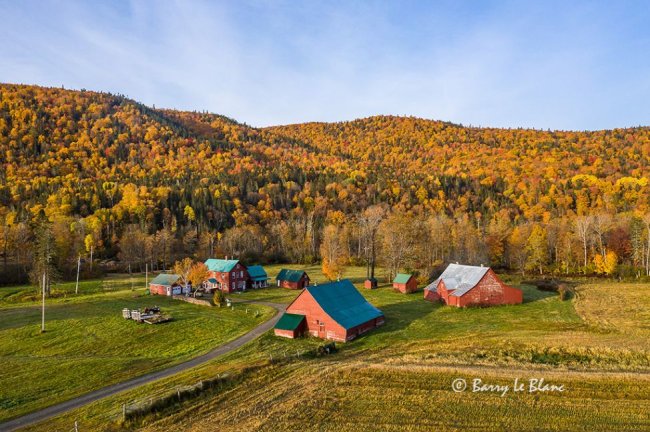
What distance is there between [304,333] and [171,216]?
97.7 m

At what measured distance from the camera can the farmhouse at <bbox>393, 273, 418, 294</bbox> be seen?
2562 inches

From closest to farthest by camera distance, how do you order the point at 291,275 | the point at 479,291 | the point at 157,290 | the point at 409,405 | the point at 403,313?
the point at 409,405, the point at 403,313, the point at 479,291, the point at 157,290, the point at 291,275

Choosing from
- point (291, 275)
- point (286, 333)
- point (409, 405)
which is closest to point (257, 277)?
point (291, 275)

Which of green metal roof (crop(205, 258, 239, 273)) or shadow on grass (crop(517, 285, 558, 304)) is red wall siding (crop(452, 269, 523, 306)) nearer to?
shadow on grass (crop(517, 285, 558, 304))

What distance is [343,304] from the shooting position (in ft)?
143

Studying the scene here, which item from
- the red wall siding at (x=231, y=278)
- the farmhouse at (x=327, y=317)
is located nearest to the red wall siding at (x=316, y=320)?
the farmhouse at (x=327, y=317)

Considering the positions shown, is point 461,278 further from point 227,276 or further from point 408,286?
point 227,276

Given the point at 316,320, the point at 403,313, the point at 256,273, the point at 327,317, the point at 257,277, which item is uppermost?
the point at 256,273

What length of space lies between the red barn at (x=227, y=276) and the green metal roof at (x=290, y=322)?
95.6 feet

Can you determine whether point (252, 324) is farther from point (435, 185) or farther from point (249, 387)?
point (435, 185)

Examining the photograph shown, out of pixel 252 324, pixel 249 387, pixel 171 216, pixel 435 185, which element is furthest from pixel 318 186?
pixel 249 387

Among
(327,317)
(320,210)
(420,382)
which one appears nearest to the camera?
(420,382)

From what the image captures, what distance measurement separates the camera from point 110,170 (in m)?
181

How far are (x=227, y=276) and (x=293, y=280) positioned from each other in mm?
11686
